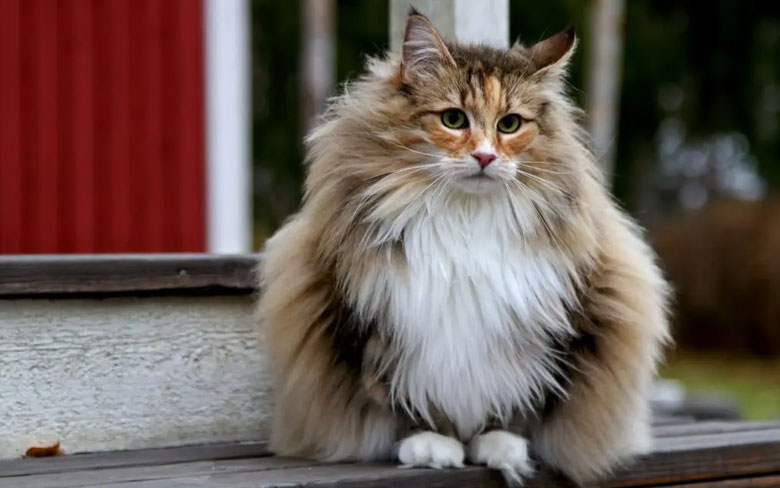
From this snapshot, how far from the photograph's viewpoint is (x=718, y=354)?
10578 mm

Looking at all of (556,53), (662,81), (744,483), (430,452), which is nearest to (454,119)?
(556,53)

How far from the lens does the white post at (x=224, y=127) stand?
17.3 ft

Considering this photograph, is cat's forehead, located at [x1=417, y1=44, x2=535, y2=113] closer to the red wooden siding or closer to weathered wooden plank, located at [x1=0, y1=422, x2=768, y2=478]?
weathered wooden plank, located at [x1=0, y1=422, x2=768, y2=478]

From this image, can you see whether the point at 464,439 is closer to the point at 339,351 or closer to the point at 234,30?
the point at 339,351

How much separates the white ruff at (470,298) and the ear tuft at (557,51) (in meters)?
0.34

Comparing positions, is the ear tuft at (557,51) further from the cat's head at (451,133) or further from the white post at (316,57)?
the white post at (316,57)

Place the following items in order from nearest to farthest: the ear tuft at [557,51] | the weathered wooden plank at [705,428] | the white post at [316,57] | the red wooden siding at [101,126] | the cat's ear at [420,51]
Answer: the cat's ear at [420,51] < the ear tuft at [557,51] < the weathered wooden plank at [705,428] < the red wooden siding at [101,126] < the white post at [316,57]

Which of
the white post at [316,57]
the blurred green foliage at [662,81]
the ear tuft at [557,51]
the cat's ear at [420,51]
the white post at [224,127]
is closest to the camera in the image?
the cat's ear at [420,51]

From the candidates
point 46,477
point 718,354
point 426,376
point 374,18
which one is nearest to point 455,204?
point 426,376

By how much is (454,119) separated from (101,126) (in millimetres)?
2970

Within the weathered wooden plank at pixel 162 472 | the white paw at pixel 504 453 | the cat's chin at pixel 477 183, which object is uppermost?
the cat's chin at pixel 477 183

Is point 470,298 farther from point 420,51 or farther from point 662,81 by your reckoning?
point 662,81

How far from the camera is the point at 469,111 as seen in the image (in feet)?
8.16

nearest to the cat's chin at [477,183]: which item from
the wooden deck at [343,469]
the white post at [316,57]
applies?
the wooden deck at [343,469]
